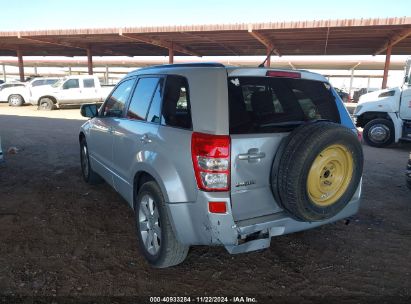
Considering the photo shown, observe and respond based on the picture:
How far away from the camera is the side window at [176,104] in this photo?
2691 mm

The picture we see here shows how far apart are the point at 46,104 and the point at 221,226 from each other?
19354 millimetres

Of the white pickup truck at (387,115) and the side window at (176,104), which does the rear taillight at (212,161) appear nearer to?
the side window at (176,104)

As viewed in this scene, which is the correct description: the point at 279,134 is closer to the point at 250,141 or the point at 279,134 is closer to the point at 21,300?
the point at 250,141

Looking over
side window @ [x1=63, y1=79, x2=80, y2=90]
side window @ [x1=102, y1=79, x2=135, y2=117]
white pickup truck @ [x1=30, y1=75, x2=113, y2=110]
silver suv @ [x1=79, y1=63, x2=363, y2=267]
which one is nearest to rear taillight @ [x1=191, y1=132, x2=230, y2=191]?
silver suv @ [x1=79, y1=63, x2=363, y2=267]

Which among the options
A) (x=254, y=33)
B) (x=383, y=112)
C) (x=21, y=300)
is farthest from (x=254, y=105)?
(x=254, y=33)

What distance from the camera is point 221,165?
2439mm

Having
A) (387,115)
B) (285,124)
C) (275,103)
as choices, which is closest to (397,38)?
(387,115)

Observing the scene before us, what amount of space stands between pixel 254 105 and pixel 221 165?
2.13 feet

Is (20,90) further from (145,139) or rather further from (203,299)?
(203,299)

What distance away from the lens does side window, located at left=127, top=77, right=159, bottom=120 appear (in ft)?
10.8

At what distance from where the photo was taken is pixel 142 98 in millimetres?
3473

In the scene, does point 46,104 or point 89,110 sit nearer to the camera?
point 89,110

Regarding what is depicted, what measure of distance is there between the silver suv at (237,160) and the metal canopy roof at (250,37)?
39.4 ft

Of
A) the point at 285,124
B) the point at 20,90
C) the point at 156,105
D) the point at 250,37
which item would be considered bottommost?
the point at 20,90
